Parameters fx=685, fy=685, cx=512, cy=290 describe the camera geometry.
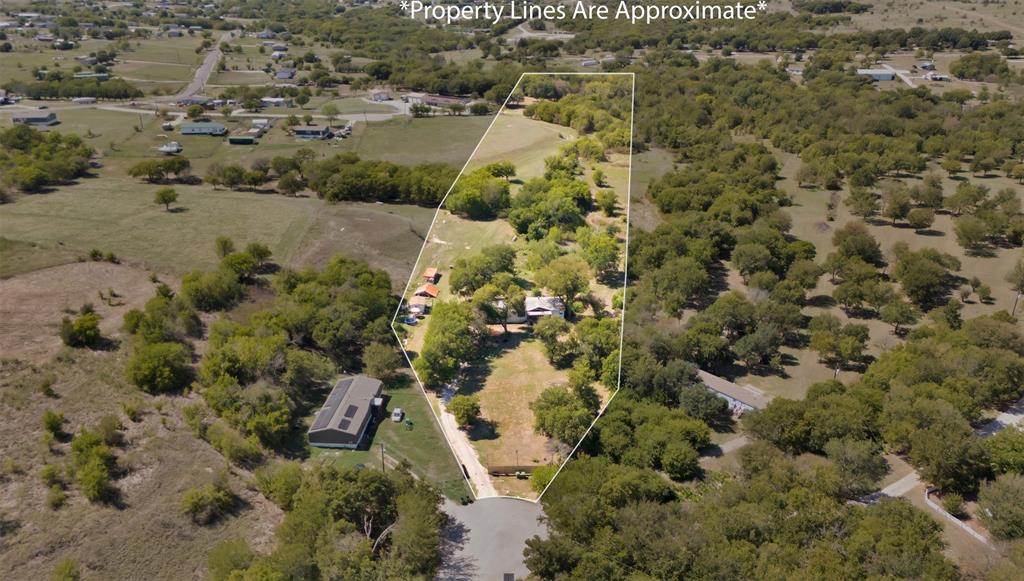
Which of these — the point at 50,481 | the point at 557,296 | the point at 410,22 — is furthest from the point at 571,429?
the point at 410,22

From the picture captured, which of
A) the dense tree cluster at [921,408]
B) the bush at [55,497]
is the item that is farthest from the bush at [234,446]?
the dense tree cluster at [921,408]

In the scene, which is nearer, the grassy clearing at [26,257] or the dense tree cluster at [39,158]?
the grassy clearing at [26,257]

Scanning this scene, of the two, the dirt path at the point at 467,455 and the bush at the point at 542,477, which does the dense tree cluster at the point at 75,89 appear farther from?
the bush at the point at 542,477

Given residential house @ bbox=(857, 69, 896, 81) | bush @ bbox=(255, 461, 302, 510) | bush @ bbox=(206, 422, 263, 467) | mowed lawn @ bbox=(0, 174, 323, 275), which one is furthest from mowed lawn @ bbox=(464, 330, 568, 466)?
residential house @ bbox=(857, 69, 896, 81)

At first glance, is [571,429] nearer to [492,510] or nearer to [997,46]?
[492,510]

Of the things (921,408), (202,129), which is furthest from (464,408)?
(202,129)

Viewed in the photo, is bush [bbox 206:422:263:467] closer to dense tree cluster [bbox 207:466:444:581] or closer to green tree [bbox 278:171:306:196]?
dense tree cluster [bbox 207:466:444:581]
